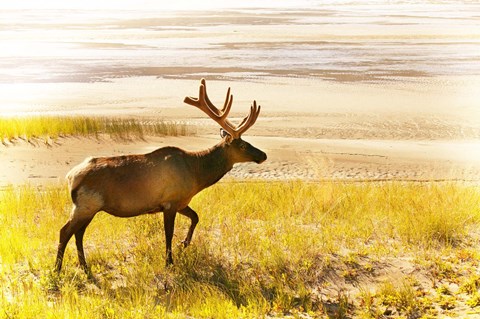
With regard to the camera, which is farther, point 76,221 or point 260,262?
point 260,262

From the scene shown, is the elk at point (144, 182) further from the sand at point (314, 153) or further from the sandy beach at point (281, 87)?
the sand at point (314, 153)

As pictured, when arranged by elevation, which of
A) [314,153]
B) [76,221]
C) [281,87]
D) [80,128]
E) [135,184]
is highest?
[135,184]

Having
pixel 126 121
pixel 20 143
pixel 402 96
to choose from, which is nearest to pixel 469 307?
pixel 20 143

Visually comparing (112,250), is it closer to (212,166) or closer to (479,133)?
(212,166)

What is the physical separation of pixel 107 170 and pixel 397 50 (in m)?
37.7

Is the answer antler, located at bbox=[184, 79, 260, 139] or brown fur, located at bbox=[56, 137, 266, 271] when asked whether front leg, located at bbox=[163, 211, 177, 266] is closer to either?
brown fur, located at bbox=[56, 137, 266, 271]

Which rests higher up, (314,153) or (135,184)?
(135,184)

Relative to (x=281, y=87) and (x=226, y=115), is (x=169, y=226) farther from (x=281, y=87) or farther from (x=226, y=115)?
(x=281, y=87)

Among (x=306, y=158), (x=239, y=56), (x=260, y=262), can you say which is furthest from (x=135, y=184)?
(x=239, y=56)

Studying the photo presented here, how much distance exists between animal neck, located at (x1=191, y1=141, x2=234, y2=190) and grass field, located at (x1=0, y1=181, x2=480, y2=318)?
895 millimetres

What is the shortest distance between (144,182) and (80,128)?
12954 millimetres

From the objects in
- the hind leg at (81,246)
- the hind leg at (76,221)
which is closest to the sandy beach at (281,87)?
the hind leg at (81,246)

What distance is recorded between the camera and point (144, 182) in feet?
26.8

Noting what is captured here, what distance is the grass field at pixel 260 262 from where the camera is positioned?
783 centimetres
